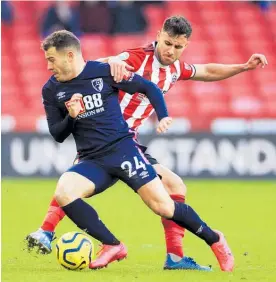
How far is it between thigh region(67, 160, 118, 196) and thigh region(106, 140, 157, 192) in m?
0.07

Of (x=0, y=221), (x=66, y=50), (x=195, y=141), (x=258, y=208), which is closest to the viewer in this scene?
(x=66, y=50)

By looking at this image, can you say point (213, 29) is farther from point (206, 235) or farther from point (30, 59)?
point (206, 235)

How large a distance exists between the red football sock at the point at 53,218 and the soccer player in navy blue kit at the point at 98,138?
37 centimetres

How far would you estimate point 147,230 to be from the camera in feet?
37.8

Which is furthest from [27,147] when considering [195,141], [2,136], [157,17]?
[157,17]

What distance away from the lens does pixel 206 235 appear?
8117mm

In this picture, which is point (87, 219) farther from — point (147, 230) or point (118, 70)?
point (147, 230)

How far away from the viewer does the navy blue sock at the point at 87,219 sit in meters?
7.89

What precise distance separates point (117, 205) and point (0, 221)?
2.60 metres

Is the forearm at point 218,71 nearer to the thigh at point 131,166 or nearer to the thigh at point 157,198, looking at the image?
the thigh at point 131,166

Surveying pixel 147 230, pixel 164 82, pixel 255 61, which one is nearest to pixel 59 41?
pixel 164 82

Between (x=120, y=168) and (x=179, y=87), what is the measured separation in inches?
509

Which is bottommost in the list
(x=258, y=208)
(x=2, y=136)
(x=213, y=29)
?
(x=258, y=208)

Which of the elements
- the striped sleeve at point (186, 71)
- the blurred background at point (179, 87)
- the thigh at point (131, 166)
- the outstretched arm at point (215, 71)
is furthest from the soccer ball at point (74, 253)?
the blurred background at point (179, 87)
